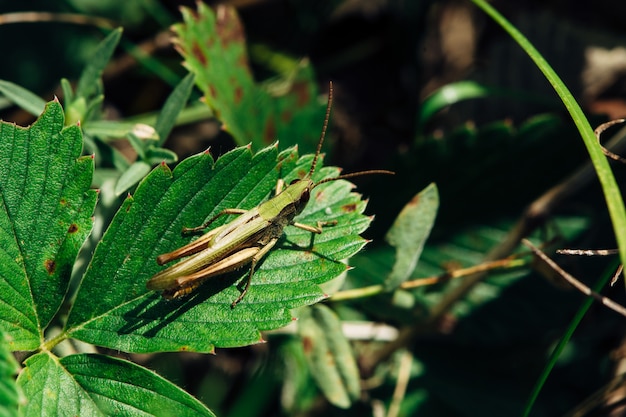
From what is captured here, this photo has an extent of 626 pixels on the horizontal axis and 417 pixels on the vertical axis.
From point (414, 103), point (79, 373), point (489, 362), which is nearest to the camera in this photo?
point (79, 373)

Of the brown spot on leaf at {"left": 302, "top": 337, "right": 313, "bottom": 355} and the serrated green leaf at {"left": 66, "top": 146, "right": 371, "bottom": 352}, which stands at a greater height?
the serrated green leaf at {"left": 66, "top": 146, "right": 371, "bottom": 352}

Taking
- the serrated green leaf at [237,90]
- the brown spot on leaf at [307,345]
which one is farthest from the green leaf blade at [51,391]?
the serrated green leaf at [237,90]

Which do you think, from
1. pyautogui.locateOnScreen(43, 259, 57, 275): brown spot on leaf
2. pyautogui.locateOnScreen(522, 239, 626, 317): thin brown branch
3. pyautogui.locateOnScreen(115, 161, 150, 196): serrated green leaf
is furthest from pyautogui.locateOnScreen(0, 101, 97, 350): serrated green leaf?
pyautogui.locateOnScreen(522, 239, 626, 317): thin brown branch

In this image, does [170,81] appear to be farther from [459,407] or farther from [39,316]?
[459,407]

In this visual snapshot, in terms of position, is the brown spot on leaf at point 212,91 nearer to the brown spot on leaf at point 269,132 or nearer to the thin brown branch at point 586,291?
the brown spot on leaf at point 269,132

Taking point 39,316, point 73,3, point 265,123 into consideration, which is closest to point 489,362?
point 265,123

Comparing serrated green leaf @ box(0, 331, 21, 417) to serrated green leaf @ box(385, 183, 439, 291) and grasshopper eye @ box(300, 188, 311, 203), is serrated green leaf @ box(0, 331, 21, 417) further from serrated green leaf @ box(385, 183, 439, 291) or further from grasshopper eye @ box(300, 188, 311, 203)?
serrated green leaf @ box(385, 183, 439, 291)
